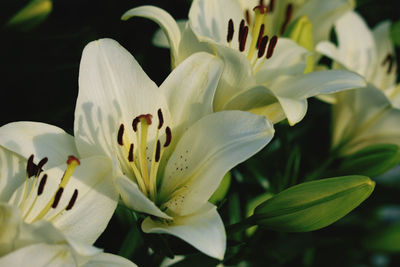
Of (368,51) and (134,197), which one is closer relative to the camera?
(134,197)

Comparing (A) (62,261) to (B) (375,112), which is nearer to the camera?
(A) (62,261)

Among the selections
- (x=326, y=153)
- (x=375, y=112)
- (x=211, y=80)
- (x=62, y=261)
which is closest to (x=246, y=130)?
(x=211, y=80)

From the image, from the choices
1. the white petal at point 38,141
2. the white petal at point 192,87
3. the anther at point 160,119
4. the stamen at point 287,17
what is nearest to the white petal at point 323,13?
the stamen at point 287,17

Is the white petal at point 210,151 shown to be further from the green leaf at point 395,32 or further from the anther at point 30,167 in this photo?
the green leaf at point 395,32

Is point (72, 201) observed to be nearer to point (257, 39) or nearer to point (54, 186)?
point (54, 186)

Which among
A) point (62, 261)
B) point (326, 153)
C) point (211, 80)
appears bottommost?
point (326, 153)

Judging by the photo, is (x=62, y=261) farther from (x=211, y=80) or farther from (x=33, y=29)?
(x=33, y=29)

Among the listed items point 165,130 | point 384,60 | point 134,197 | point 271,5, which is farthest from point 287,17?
point 134,197

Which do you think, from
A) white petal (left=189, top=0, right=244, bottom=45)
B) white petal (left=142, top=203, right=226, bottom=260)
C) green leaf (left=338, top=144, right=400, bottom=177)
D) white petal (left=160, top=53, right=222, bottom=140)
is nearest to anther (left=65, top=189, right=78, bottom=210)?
white petal (left=142, top=203, right=226, bottom=260)
